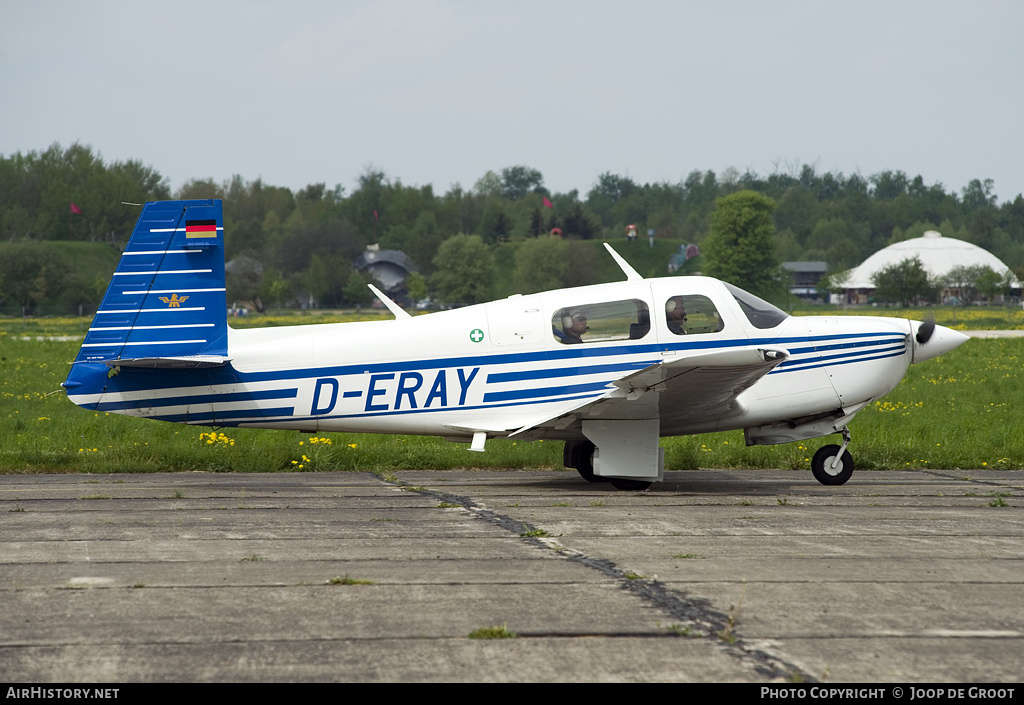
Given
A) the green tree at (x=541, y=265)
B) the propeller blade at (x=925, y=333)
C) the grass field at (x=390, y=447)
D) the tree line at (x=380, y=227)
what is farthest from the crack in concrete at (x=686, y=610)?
the green tree at (x=541, y=265)

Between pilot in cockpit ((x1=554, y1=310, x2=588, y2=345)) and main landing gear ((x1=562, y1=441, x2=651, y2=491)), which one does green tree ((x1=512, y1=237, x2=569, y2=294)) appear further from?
pilot in cockpit ((x1=554, y1=310, x2=588, y2=345))

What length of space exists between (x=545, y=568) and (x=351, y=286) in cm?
9693

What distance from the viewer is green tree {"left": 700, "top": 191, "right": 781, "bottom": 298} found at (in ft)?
318

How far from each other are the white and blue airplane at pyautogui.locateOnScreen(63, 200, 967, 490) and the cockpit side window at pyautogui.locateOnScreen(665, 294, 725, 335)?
1 cm

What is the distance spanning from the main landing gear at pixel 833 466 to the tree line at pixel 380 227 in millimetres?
78873

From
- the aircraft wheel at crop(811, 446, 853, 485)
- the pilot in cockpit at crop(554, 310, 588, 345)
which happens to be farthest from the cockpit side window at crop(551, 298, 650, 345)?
the aircraft wheel at crop(811, 446, 853, 485)

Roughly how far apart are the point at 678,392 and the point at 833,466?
2428mm

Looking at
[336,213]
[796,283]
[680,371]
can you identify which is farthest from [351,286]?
[680,371]

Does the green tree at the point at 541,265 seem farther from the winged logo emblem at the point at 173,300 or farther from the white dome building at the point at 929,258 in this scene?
the winged logo emblem at the point at 173,300

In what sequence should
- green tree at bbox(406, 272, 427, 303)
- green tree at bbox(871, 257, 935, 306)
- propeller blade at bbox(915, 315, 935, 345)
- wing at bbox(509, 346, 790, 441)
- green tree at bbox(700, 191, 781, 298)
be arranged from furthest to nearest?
green tree at bbox(406, 272, 427, 303) → green tree at bbox(700, 191, 781, 298) → green tree at bbox(871, 257, 935, 306) → propeller blade at bbox(915, 315, 935, 345) → wing at bbox(509, 346, 790, 441)

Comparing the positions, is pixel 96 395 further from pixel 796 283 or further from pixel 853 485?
pixel 796 283

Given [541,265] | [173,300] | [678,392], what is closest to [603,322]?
[678,392]

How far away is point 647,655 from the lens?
199 inches

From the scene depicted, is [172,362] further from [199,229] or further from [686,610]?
[686,610]
